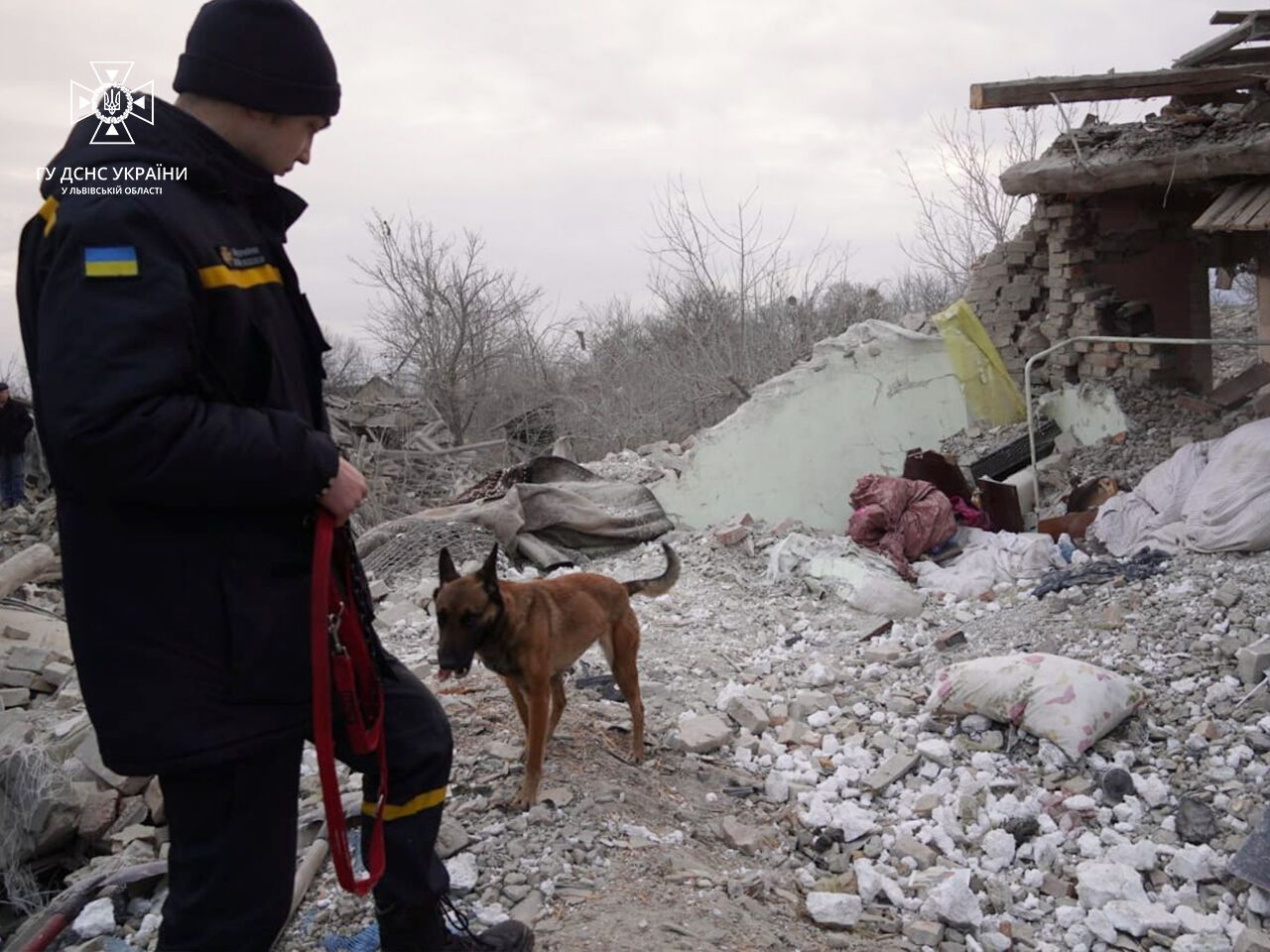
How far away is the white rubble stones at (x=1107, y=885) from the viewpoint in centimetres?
373

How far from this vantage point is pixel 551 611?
403 centimetres

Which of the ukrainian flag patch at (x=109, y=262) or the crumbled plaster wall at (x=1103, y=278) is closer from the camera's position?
the ukrainian flag patch at (x=109, y=262)

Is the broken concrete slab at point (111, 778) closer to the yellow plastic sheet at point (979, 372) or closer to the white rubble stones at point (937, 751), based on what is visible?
the white rubble stones at point (937, 751)

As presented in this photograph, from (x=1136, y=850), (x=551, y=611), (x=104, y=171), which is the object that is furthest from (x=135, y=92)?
(x=1136, y=850)

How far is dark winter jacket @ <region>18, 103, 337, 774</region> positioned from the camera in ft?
5.38

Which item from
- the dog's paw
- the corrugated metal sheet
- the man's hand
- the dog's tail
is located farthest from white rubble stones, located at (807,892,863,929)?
the corrugated metal sheet

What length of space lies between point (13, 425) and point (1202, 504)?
572 inches

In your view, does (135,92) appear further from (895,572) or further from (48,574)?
(48,574)

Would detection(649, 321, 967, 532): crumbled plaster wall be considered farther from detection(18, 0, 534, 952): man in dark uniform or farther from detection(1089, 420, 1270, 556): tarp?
detection(18, 0, 534, 952): man in dark uniform

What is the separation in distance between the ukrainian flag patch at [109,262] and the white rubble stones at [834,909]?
2887 mm

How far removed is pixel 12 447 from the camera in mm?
14828

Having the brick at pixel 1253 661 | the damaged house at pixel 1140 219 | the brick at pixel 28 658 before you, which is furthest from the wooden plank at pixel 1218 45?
the brick at pixel 28 658

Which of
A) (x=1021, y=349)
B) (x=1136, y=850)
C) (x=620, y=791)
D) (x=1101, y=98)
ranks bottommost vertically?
(x=1136, y=850)

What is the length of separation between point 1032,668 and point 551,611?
93.3 inches
